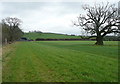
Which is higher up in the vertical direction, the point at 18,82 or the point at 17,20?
the point at 17,20

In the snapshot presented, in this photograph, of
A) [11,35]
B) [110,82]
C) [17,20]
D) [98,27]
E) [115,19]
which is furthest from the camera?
[17,20]

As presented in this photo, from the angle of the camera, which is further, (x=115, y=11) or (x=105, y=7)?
(x=105, y=7)

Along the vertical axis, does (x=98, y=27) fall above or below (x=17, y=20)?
below

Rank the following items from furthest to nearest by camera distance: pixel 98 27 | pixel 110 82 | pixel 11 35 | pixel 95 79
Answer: pixel 11 35 < pixel 98 27 < pixel 95 79 < pixel 110 82

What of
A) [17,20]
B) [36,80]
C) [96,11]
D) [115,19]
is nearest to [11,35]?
[17,20]

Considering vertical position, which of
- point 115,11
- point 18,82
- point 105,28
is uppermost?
point 115,11

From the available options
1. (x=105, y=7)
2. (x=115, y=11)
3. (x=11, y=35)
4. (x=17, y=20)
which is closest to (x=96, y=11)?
(x=105, y=7)

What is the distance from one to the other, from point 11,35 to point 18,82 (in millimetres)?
62509

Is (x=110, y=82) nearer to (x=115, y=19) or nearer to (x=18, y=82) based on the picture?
(x=18, y=82)

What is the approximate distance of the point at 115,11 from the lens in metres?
40.8

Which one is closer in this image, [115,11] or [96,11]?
[115,11]

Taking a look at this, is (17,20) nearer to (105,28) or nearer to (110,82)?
(105,28)

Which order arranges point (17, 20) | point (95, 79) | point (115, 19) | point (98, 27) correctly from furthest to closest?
point (17, 20) → point (98, 27) → point (115, 19) → point (95, 79)

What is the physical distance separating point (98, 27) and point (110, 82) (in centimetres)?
3875
